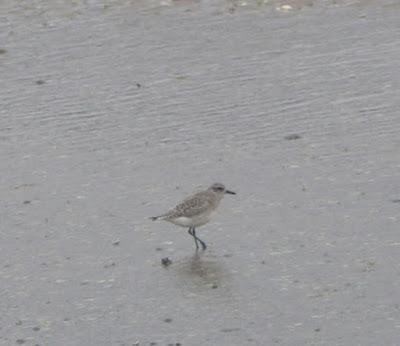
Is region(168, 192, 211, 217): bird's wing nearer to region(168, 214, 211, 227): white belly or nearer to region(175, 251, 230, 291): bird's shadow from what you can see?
region(168, 214, 211, 227): white belly

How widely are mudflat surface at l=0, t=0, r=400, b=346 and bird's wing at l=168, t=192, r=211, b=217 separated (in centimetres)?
41

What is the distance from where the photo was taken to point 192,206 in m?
16.9

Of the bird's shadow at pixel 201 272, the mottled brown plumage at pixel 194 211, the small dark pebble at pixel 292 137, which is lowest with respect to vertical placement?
the small dark pebble at pixel 292 137

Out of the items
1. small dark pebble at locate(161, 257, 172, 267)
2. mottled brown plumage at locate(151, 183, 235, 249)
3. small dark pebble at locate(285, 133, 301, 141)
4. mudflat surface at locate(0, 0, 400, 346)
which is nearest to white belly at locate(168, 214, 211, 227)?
mottled brown plumage at locate(151, 183, 235, 249)

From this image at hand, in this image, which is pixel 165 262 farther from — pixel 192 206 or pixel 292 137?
pixel 292 137

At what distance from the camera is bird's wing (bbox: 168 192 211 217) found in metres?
16.8

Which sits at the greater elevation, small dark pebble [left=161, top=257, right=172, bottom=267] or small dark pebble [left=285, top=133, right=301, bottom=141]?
small dark pebble [left=161, top=257, right=172, bottom=267]

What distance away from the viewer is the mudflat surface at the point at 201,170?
48.6 feet

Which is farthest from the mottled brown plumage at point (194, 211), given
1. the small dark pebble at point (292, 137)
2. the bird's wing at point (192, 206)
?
the small dark pebble at point (292, 137)

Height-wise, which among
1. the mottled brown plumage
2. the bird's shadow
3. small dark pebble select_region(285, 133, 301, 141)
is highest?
the mottled brown plumage

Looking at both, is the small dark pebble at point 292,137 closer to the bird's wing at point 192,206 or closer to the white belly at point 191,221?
the bird's wing at point 192,206

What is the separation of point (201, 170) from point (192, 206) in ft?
7.98

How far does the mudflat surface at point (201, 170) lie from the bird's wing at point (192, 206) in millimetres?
406

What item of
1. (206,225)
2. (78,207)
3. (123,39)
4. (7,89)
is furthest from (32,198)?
(123,39)
